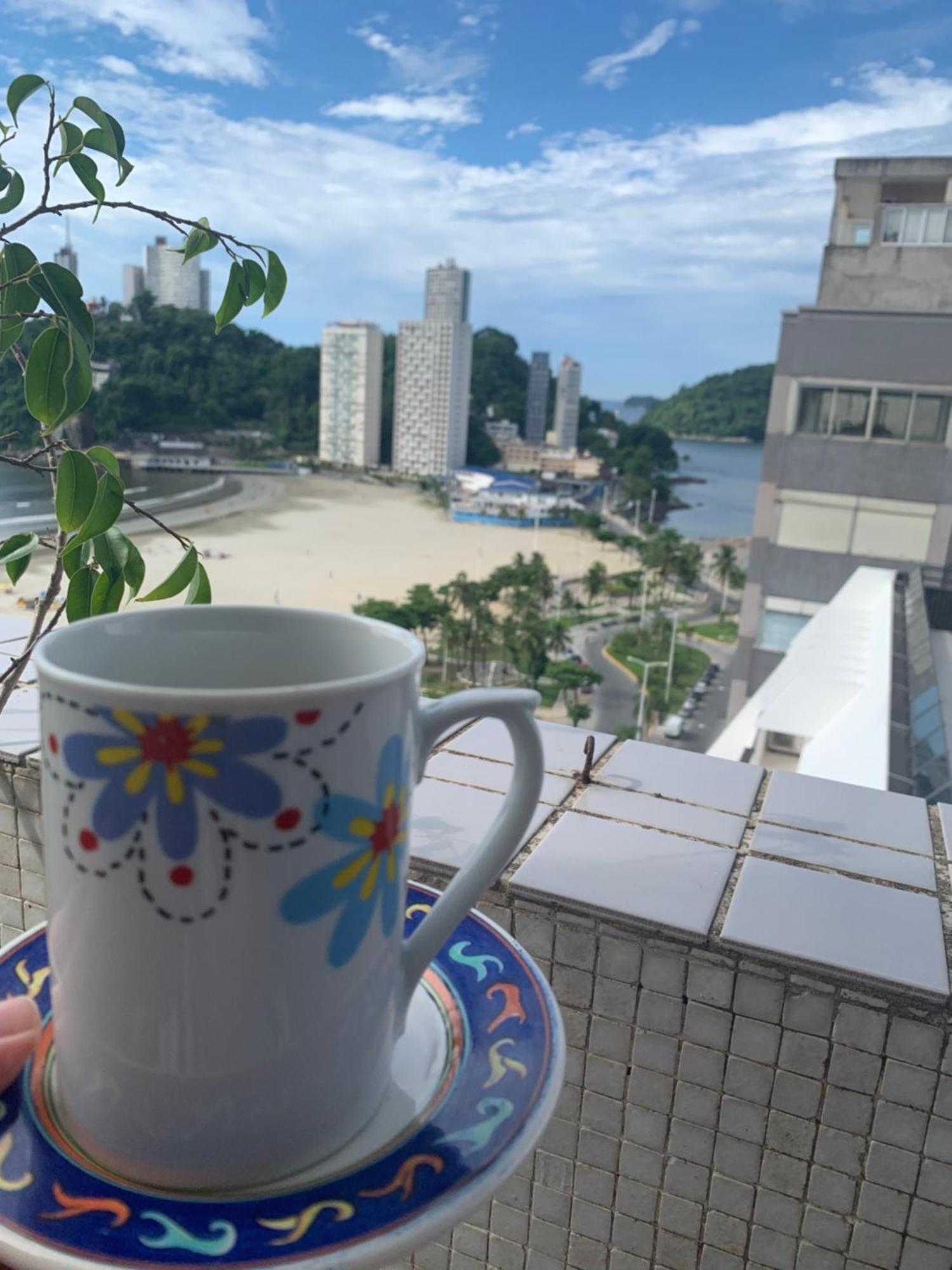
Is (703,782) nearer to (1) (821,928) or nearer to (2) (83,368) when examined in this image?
(1) (821,928)

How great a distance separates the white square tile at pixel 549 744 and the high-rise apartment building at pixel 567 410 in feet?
142

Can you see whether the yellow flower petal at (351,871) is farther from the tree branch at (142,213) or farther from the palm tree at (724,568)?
the palm tree at (724,568)

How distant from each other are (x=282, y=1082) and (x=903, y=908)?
484mm

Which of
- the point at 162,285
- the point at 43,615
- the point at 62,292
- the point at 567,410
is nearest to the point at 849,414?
the point at 162,285

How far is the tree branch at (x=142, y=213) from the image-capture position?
0.60 meters

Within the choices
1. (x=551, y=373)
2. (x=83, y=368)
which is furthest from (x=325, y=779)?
(x=551, y=373)

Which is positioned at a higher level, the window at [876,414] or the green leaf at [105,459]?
the window at [876,414]

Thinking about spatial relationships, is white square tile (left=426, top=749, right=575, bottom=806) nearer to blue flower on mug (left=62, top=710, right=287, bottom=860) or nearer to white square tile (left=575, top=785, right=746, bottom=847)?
white square tile (left=575, top=785, right=746, bottom=847)

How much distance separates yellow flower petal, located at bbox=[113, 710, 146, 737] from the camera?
283mm

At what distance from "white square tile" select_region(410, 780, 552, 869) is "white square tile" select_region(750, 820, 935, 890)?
18 cm

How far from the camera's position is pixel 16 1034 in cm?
38

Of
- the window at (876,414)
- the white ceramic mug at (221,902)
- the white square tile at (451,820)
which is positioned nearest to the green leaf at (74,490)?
the white ceramic mug at (221,902)

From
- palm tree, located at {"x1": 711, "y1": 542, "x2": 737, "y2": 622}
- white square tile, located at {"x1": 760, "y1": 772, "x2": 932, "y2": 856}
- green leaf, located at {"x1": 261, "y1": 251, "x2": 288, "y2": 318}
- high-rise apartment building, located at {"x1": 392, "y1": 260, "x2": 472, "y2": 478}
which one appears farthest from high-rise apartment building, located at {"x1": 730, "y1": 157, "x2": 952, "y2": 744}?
high-rise apartment building, located at {"x1": 392, "y1": 260, "x2": 472, "y2": 478}

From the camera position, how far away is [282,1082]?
0.32m
